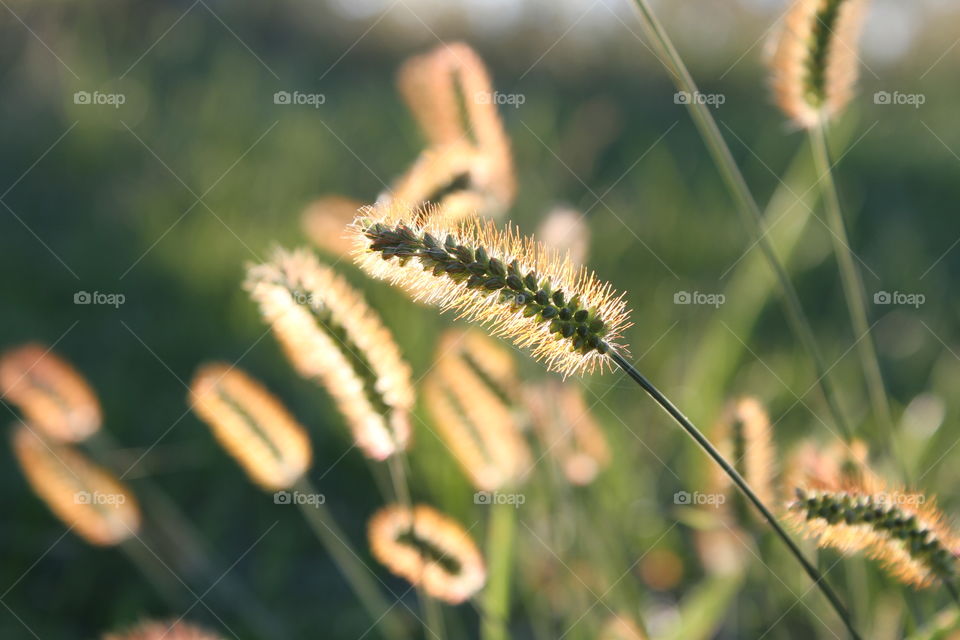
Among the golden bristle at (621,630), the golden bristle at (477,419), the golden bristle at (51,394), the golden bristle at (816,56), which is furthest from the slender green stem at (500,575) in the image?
the golden bristle at (816,56)

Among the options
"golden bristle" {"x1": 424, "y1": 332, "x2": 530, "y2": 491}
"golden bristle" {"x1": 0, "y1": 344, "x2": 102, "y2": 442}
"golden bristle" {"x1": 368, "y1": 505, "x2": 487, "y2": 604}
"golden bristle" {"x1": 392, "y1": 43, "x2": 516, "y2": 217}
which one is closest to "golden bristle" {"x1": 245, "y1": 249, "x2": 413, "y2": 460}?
"golden bristle" {"x1": 368, "y1": 505, "x2": 487, "y2": 604}

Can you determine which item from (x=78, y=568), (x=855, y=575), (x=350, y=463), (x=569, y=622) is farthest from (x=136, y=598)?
(x=855, y=575)

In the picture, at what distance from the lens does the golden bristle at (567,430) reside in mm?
1960

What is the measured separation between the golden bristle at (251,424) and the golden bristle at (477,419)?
0.31 m

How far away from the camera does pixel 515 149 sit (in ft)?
14.9

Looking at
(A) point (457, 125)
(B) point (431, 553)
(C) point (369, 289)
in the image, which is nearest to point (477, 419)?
(B) point (431, 553)

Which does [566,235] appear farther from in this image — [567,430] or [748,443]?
[748,443]

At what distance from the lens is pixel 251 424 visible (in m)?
1.49

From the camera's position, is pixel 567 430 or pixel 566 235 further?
pixel 566 235

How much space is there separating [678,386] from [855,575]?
1.24 metres

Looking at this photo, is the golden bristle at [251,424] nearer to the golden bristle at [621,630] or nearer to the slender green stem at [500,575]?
the slender green stem at [500,575]

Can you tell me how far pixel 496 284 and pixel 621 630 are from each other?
1.00 metres

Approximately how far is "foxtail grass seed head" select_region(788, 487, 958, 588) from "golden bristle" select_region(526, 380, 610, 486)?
0.88 meters

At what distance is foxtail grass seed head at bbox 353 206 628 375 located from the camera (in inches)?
38.3
